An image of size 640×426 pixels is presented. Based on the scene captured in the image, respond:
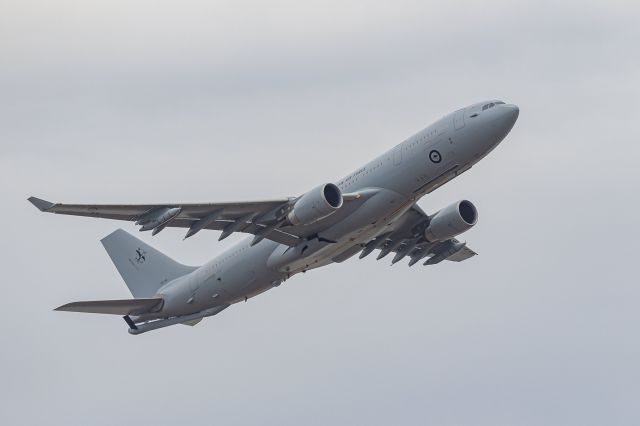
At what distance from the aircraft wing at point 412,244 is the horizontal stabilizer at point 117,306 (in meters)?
10.5

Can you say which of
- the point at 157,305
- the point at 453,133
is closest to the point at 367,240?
the point at 453,133

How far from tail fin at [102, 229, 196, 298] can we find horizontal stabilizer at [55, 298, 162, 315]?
2.87 metres

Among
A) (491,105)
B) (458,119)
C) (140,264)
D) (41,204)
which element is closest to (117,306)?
(140,264)

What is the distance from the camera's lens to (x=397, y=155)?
5744cm

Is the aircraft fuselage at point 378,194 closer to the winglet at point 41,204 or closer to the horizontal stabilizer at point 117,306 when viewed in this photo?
the horizontal stabilizer at point 117,306

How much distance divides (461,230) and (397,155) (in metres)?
7.76

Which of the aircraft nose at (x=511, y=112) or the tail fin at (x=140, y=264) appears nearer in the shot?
the aircraft nose at (x=511, y=112)

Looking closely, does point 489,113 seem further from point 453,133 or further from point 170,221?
point 170,221

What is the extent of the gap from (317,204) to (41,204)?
11276mm

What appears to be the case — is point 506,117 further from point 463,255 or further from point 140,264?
point 140,264

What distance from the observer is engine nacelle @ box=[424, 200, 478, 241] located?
63375mm

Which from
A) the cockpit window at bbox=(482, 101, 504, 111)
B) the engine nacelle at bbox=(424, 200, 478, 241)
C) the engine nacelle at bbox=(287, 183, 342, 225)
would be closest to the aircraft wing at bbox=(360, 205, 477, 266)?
the engine nacelle at bbox=(424, 200, 478, 241)

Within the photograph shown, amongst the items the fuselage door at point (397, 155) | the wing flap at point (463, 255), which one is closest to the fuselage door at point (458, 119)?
the fuselage door at point (397, 155)

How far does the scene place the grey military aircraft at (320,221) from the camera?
56531 millimetres
